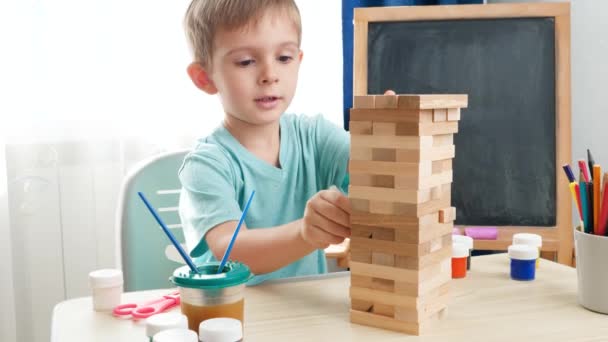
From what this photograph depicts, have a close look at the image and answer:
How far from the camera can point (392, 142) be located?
747 millimetres

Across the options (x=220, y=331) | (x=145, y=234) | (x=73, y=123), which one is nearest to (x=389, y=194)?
(x=220, y=331)

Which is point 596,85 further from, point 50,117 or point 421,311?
point 50,117

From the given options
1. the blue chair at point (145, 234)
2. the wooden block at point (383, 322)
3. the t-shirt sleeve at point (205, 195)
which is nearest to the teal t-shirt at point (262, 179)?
the t-shirt sleeve at point (205, 195)

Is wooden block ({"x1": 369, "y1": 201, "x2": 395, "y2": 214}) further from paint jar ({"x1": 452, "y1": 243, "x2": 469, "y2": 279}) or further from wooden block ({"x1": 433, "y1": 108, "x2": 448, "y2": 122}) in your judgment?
paint jar ({"x1": 452, "y1": 243, "x2": 469, "y2": 279})

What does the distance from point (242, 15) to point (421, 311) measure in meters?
0.59

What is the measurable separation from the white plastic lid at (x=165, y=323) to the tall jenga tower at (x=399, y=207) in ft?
0.70

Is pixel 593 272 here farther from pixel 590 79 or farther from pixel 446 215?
pixel 590 79

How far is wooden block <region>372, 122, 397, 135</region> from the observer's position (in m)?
0.75

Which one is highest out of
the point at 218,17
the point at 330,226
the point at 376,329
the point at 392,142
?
the point at 218,17

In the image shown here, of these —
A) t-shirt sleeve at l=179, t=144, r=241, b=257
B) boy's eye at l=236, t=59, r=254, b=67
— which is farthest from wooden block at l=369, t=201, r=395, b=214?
boy's eye at l=236, t=59, r=254, b=67

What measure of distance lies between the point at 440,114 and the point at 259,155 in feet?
1.80

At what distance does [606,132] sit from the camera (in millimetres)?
1618

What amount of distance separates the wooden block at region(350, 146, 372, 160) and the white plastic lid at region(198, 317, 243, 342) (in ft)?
0.79

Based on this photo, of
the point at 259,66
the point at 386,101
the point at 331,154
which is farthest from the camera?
the point at 331,154
